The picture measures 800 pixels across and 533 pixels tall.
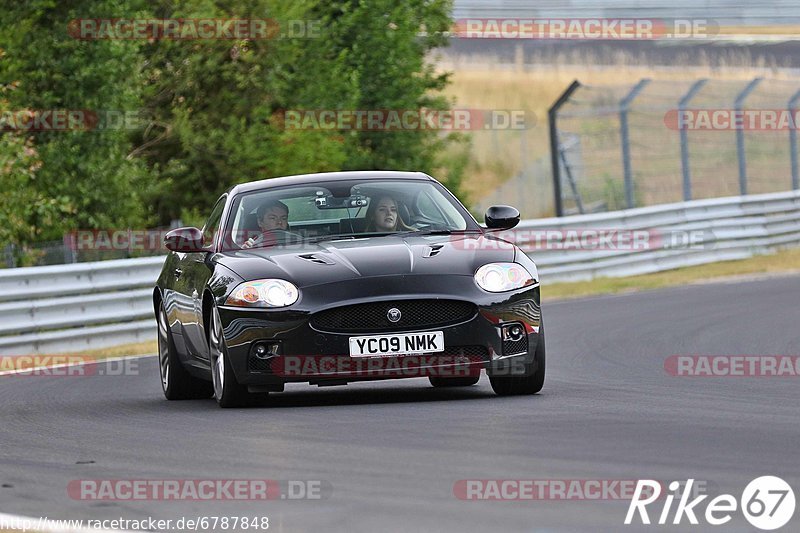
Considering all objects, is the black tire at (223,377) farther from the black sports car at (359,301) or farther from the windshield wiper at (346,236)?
the windshield wiper at (346,236)

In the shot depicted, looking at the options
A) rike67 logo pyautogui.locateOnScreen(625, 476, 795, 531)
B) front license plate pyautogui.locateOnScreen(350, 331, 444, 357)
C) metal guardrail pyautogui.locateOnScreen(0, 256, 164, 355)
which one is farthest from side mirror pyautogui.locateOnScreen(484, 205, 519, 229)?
metal guardrail pyautogui.locateOnScreen(0, 256, 164, 355)

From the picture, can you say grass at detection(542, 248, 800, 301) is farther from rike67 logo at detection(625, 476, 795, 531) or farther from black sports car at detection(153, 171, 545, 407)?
rike67 logo at detection(625, 476, 795, 531)

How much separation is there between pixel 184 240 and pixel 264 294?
1.38 meters

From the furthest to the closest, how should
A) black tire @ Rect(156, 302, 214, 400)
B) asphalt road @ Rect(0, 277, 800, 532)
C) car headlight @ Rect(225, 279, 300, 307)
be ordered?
black tire @ Rect(156, 302, 214, 400) → car headlight @ Rect(225, 279, 300, 307) → asphalt road @ Rect(0, 277, 800, 532)

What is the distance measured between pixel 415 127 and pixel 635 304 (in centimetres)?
1483

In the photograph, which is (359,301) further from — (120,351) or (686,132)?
(686,132)

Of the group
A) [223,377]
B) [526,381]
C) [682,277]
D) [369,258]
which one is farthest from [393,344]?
[682,277]

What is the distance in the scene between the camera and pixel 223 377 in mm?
10086

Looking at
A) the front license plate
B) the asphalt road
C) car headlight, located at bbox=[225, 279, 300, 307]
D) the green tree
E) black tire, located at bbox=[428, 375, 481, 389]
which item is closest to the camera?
the asphalt road

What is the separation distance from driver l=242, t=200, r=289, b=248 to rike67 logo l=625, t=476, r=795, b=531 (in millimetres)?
4740

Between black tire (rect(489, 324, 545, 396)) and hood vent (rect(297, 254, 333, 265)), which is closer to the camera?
hood vent (rect(297, 254, 333, 265))

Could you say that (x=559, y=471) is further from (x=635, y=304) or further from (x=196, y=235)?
(x=635, y=304)

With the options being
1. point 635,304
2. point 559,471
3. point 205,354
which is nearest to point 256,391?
point 205,354

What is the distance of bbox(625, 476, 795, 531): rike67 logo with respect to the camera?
18.9ft
